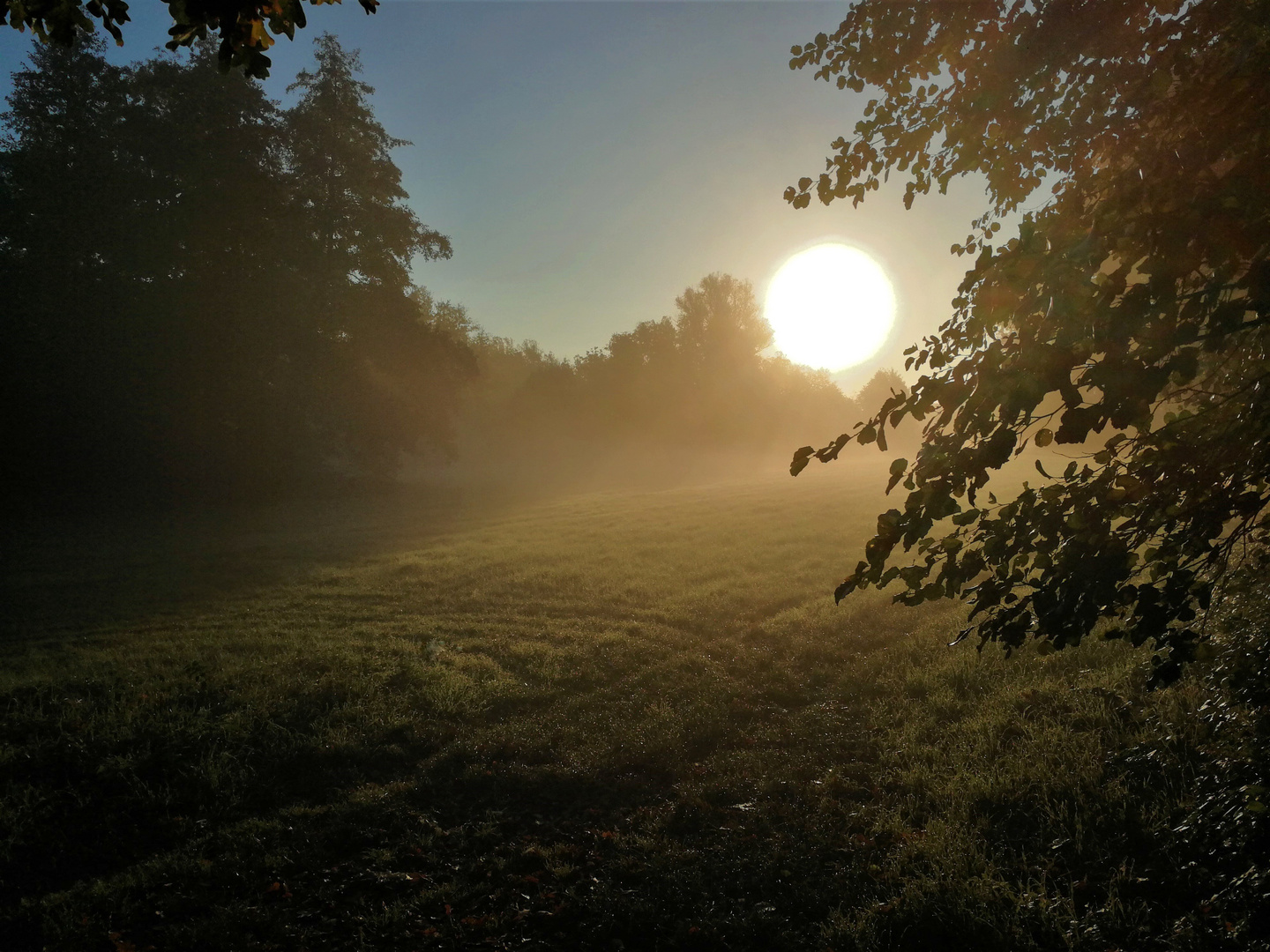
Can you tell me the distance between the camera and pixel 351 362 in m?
30.3

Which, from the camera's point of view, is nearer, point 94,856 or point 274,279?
point 94,856

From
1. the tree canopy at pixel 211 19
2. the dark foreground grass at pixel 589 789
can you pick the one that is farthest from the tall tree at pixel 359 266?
the tree canopy at pixel 211 19

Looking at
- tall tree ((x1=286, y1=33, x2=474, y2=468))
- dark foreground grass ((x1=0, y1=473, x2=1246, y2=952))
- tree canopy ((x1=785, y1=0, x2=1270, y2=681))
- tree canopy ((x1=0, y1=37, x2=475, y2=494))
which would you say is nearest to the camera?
tree canopy ((x1=785, y1=0, x2=1270, y2=681))

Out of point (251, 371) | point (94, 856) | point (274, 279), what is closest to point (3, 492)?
point (251, 371)

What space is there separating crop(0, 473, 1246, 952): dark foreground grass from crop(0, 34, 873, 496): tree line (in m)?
17.2

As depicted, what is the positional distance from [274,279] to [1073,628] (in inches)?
1250

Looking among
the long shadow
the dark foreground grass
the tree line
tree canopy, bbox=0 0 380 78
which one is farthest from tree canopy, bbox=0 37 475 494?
tree canopy, bbox=0 0 380 78

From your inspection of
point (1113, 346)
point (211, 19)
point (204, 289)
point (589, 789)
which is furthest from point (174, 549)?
point (1113, 346)

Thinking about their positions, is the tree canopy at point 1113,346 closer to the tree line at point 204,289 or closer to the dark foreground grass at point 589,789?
the dark foreground grass at point 589,789

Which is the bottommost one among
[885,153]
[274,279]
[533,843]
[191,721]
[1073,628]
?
[533,843]

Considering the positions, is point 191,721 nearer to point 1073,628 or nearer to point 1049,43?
point 1073,628

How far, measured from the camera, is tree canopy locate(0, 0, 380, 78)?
2.81 m

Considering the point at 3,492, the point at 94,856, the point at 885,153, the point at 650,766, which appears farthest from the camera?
the point at 3,492

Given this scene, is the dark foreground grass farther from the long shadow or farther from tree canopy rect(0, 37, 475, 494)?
tree canopy rect(0, 37, 475, 494)
